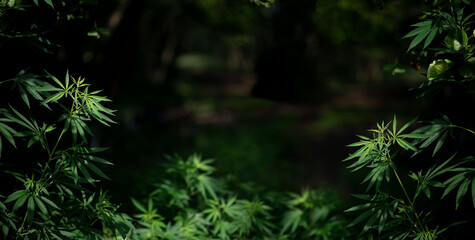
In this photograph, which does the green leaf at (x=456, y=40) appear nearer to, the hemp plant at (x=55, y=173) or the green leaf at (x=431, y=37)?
A: the green leaf at (x=431, y=37)

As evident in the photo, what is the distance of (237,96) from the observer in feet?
70.8

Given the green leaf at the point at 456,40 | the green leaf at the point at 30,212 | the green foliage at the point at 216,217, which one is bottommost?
the green foliage at the point at 216,217

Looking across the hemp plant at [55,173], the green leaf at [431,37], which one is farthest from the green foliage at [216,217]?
the green leaf at [431,37]

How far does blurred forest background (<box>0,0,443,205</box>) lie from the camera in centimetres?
337

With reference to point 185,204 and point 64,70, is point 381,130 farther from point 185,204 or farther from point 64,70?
point 64,70

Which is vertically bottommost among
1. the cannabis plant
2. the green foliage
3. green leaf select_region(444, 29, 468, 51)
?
the green foliage

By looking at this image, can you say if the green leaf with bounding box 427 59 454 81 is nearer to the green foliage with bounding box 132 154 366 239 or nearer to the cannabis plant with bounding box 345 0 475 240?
the cannabis plant with bounding box 345 0 475 240

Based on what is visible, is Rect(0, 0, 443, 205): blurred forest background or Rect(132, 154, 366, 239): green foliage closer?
Rect(132, 154, 366, 239): green foliage

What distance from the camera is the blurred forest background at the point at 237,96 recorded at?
3.37 metres

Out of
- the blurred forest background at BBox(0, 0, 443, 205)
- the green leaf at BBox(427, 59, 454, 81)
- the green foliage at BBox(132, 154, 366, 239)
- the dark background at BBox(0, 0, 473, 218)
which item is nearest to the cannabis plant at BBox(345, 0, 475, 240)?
the green leaf at BBox(427, 59, 454, 81)

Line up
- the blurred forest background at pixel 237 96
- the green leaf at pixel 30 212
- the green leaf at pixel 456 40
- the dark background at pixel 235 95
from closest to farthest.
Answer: the green leaf at pixel 30 212
the green leaf at pixel 456 40
the dark background at pixel 235 95
the blurred forest background at pixel 237 96

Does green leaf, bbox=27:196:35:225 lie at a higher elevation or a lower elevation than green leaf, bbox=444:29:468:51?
lower

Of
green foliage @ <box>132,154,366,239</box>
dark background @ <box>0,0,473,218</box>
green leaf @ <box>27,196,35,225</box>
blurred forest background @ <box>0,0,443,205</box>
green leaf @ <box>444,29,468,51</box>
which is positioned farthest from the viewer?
blurred forest background @ <box>0,0,443,205</box>

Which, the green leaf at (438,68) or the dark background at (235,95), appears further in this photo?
the dark background at (235,95)
